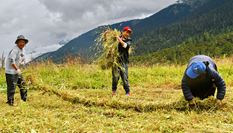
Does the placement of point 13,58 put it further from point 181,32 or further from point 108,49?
point 181,32

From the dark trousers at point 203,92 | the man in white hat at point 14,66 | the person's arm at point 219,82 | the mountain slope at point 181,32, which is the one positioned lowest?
the dark trousers at point 203,92

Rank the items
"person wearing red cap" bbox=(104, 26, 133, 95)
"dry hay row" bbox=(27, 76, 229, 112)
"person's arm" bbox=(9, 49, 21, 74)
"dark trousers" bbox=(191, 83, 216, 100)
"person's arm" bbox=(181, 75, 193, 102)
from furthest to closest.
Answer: "person wearing red cap" bbox=(104, 26, 133, 95), "person's arm" bbox=(9, 49, 21, 74), "dark trousers" bbox=(191, 83, 216, 100), "dry hay row" bbox=(27, 76, 229, 112), "person's arm" bbox=(181, 75, 193, 102)

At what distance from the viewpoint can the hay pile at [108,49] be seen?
4.75 m

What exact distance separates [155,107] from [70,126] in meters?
1.79

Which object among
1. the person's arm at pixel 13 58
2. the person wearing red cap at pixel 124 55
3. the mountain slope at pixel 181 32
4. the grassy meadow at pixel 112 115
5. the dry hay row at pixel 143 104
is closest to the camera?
the grassy meadow at pixel 112 115

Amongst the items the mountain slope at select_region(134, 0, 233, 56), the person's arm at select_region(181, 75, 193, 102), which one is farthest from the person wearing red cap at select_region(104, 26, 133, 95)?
the mountain slope at select_region(134, 0, 233, 56)

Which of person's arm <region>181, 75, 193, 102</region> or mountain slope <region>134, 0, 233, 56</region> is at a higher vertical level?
mountain slope <region>134, 0, 233, 56</region>

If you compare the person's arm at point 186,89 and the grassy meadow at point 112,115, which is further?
the person's arm at point 186,89

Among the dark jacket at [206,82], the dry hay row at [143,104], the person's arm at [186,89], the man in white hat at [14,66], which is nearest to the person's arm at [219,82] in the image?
the dark jacket at [206,82]

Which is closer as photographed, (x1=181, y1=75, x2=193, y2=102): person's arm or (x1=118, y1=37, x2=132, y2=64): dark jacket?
(x1=181, y1=75, x2=193, y2=102): person's arm

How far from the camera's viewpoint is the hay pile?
15.6ft

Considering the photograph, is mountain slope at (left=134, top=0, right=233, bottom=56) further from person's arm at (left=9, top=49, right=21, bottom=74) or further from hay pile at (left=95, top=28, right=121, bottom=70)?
person's arm at (left=9, top=49, right=21, bottom=74)

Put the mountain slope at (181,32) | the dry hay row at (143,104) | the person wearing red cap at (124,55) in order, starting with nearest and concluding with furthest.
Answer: the dry hay row at (143,104) → the person wearing red cap at (124,55) → the mountain slope at (181,32)

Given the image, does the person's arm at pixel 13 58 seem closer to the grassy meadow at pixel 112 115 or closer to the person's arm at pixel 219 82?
the grassy meadow at pixel 112 115
